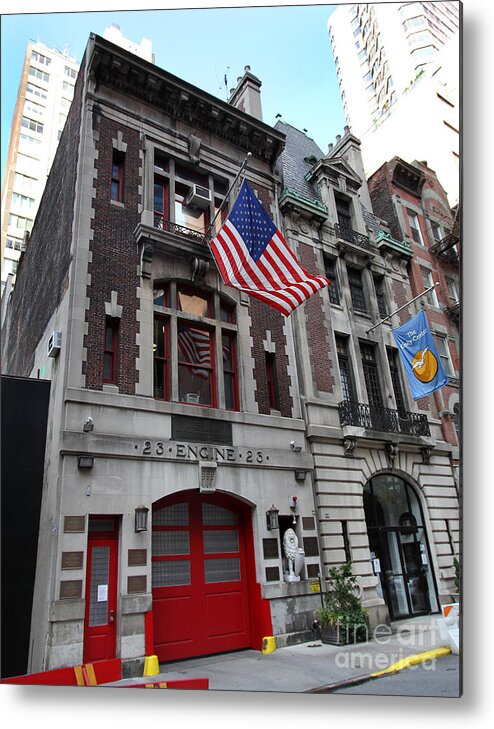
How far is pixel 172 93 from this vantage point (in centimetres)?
1352

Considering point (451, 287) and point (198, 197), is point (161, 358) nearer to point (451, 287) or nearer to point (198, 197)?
point (198, 197)

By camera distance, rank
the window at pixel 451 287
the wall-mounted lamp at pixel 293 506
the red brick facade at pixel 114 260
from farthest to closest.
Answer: the window at pixel 451 287 < the wall-mounted lamp at pixel 293 506 < the red brick facade at pixel 114 260

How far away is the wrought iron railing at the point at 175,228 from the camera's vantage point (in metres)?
12.6

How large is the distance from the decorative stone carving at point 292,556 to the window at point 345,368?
478 centimetres

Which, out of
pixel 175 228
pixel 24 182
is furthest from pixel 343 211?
pixel 24 182

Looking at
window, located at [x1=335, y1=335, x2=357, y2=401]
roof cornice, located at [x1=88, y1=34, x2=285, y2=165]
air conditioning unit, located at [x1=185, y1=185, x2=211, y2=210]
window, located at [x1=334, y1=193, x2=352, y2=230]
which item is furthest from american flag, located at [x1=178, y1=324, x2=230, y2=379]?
window, located at [x1=334, y1=193, x2=352, y2=230]

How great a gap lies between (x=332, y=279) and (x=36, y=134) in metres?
42.4

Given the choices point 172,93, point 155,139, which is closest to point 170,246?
point 155,139

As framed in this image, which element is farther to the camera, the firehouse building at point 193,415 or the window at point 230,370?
the window at point 230,370

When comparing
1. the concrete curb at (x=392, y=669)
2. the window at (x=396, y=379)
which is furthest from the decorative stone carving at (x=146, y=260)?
the concrete curb at (x=392, y=669)

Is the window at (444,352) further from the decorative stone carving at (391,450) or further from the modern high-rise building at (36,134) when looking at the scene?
the modern high-rise building at (36,134)

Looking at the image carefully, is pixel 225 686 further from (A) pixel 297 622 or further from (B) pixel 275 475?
(B) pixel 275 475

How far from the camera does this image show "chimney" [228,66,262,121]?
54.2 feet

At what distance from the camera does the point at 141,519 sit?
9.41 meters
